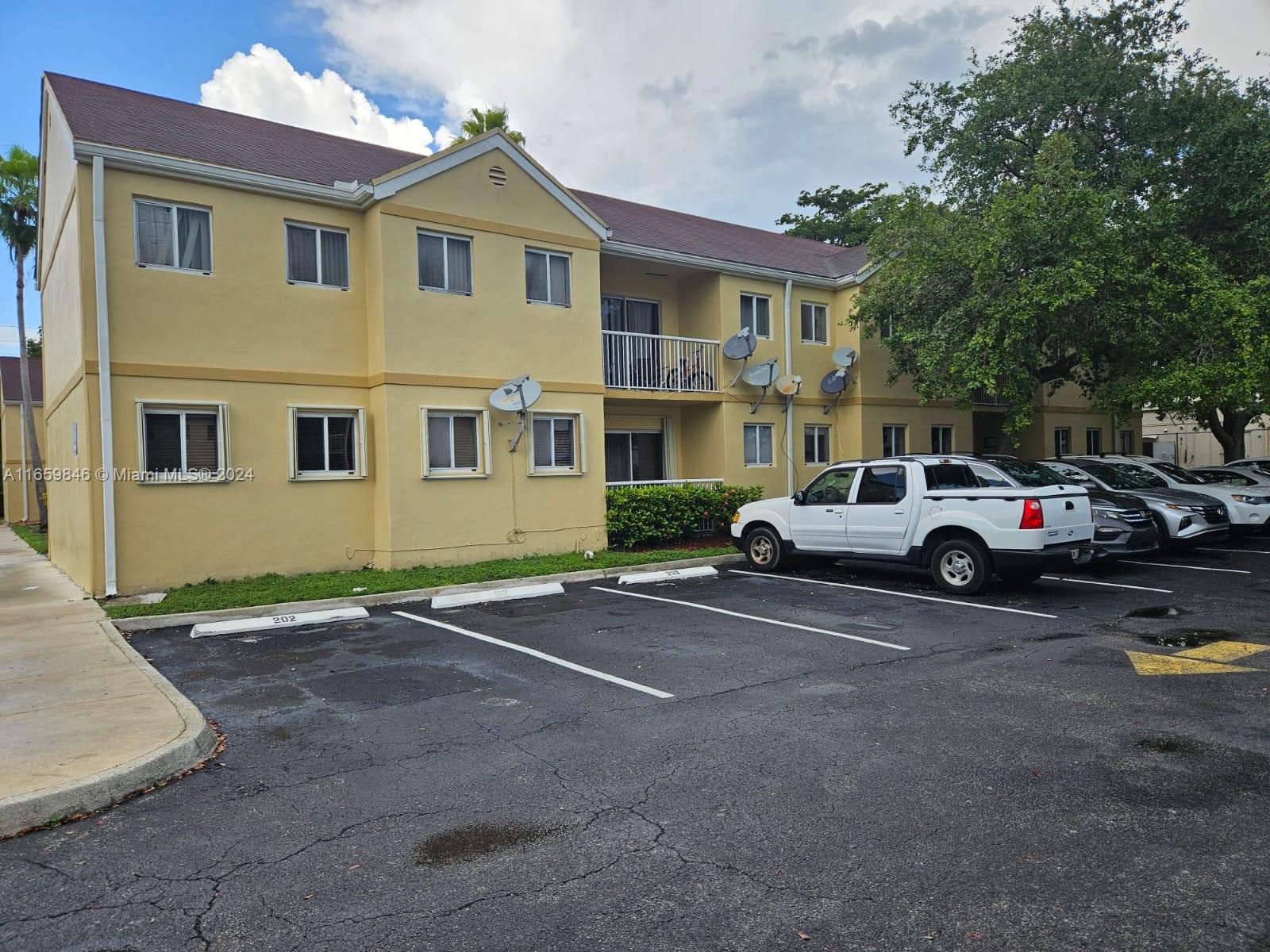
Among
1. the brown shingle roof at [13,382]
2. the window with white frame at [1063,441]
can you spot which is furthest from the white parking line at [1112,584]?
the brown shingle roof at [13,382]

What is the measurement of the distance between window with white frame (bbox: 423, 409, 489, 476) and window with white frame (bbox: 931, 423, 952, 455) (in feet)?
42.7

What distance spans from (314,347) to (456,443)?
2.70 metres

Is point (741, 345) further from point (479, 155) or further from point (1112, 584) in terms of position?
point (1112, 584)

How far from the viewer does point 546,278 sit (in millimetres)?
15727

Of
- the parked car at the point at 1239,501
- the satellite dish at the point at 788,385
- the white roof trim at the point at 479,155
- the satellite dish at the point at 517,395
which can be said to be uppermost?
the white roof trim at the point at 479,155

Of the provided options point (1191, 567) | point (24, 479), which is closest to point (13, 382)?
point (24, 479)

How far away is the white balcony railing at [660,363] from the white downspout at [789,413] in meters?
2.14

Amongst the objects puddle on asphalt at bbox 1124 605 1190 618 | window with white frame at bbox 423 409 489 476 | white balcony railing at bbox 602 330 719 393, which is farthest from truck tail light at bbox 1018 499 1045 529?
white balcony railing at bbox 602 330 719 393

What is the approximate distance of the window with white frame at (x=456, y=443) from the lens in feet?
46.6

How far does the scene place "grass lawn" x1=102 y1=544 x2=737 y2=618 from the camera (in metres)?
10.9

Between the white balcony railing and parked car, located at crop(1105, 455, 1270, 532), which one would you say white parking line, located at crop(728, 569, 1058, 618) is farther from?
parked car, located at crop(1105, 455, 1270, 532)

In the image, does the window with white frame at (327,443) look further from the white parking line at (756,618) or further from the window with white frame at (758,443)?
the window with white frame at (758,443)

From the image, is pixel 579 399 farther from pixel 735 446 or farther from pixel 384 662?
pixel 384 662

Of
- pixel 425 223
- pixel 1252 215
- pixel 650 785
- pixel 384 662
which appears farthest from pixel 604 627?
pixel 1252 215
